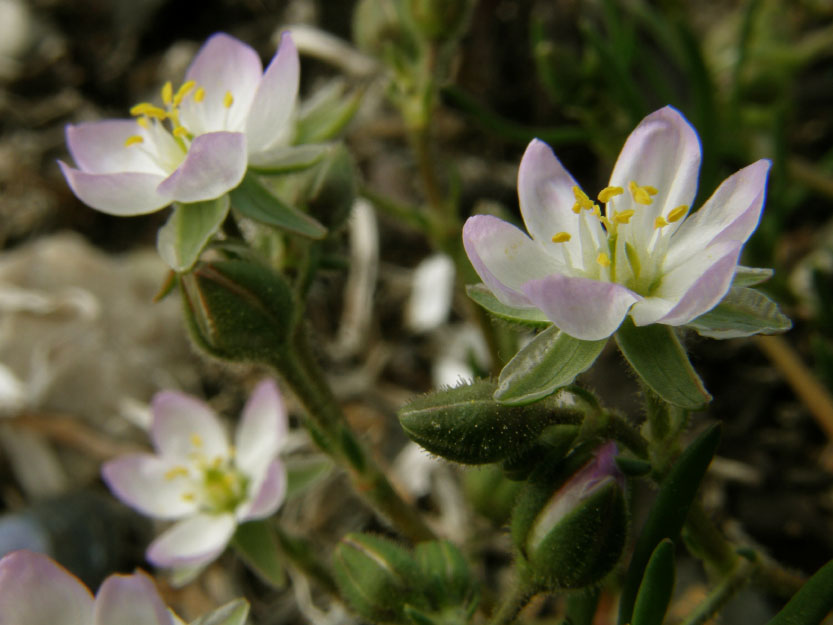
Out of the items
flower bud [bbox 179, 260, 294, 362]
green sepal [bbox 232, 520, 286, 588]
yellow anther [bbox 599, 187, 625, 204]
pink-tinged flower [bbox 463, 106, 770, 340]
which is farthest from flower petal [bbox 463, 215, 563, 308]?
green sepal [bbox 232, 520, 286, 588]

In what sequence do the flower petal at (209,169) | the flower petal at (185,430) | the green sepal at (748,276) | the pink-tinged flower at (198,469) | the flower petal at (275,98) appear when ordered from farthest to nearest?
the flower petal at (185,430) < the pink-tinged flower at (198,469) < the flower petal at (275,98) < the flower petal at (209,169) < the green sepal at (748,276)

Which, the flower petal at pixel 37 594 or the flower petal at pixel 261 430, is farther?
the flower petal at pixel 261 430

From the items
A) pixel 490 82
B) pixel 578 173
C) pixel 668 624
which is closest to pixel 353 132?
pixel 490 82

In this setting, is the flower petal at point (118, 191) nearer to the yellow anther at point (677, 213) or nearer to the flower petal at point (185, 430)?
the flower petal at point (185, 430)

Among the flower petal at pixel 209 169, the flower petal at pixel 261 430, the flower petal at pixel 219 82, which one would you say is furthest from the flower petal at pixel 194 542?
the flower petal at pixel 219 82

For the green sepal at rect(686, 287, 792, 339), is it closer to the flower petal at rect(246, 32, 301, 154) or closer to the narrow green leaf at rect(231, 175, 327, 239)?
the narrow green leaf at rect(231, 175, 327, 239)

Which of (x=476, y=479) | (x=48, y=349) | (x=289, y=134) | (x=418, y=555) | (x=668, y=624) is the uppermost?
(x=289, y=134)

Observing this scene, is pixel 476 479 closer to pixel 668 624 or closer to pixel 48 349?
pixel 668 624
